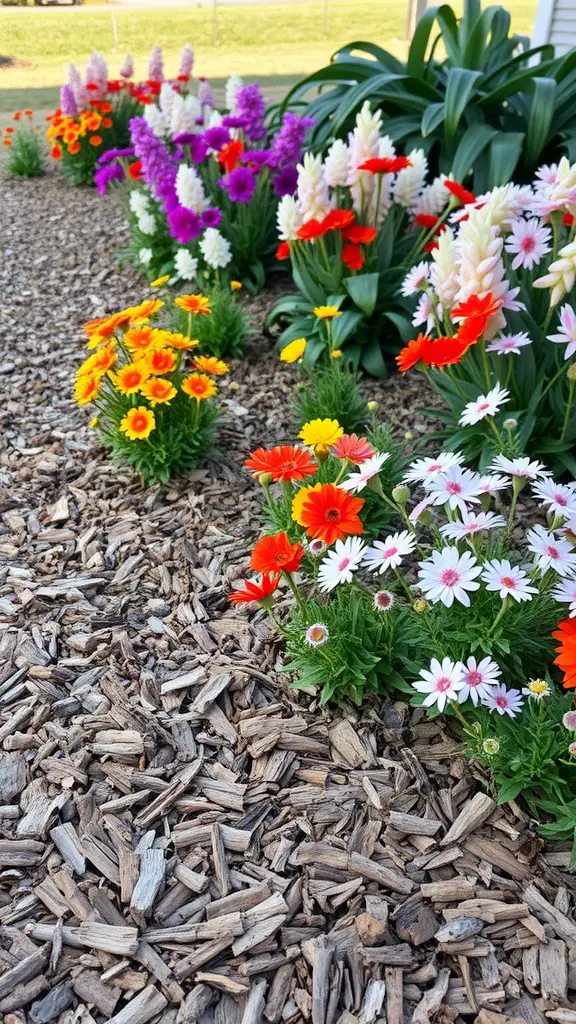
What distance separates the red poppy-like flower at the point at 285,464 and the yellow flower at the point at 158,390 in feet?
2.24

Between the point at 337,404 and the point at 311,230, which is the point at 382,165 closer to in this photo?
the point at 311,230

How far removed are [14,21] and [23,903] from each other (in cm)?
862

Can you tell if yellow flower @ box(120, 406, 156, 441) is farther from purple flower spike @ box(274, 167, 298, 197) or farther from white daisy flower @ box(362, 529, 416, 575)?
purple flower spike @ box(274, 167, 298, 197)

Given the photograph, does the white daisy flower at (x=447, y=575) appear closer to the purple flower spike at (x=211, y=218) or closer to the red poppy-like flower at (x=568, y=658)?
the red poppy-like flower at (x=568, y=658)

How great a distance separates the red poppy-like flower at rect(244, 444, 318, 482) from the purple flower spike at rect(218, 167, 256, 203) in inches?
87.9

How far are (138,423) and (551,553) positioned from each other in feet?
4.60

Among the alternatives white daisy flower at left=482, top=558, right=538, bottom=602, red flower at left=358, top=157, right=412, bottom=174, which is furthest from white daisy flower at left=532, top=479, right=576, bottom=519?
red flower at left=358, top=157, right=412, bottom=174

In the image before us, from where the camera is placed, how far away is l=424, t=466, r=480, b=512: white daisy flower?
5.19ft

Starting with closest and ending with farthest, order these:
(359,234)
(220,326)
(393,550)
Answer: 1. (393,550)
2. (359,234)
3. (220,326)

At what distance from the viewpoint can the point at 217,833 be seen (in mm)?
1582

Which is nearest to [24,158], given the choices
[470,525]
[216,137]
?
[216,137]

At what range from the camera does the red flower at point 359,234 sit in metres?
2.97

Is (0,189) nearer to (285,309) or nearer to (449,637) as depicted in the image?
(285,309)

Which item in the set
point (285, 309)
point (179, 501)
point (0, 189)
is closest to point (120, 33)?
point (0, 189)
